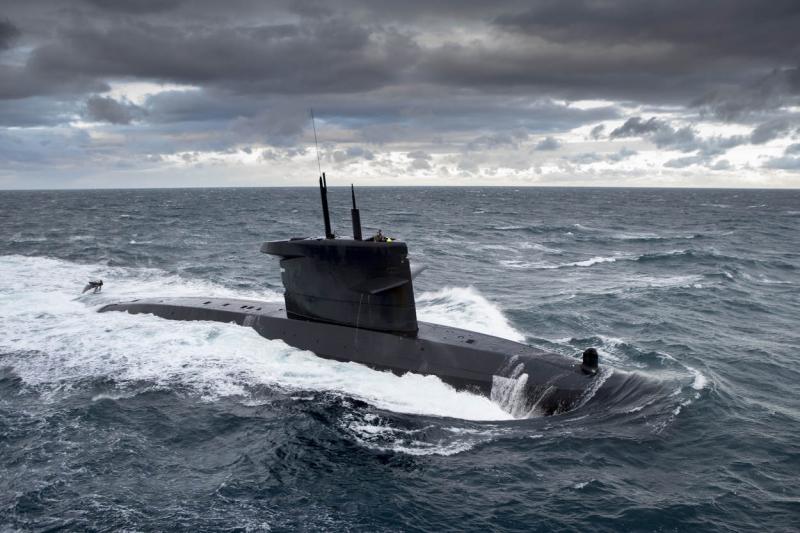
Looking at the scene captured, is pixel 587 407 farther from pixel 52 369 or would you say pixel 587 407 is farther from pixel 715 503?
pixel 52 369

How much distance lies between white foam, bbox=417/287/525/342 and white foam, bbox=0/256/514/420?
0.33 metres

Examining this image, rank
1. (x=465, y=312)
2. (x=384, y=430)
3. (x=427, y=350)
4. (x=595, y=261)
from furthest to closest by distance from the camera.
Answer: (x=595, y=261) → (x=465, y=312) → (x=427, y=350) → (x=384, y=430)

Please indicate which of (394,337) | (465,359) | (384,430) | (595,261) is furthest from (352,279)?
(595,261)

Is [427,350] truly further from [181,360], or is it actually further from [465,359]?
[181,360]

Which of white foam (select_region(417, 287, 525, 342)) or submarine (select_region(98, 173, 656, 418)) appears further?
white foam (select_region(417, 287, 525, 342))

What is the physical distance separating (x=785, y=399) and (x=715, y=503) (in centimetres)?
694

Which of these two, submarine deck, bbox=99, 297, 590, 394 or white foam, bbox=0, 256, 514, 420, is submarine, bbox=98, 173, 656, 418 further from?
white foam, bbox=0, 256, 514, 420

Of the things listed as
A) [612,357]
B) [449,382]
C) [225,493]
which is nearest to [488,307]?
[612,357]

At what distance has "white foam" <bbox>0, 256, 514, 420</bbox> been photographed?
14.3 m

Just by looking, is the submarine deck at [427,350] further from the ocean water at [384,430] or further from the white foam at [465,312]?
the white foam at [465,312]

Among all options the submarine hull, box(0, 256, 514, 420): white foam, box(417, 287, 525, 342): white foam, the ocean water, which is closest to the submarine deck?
the submarine hull

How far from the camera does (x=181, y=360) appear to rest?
1681cm

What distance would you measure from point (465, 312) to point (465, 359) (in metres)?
9.23

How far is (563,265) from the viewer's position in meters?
36.7
